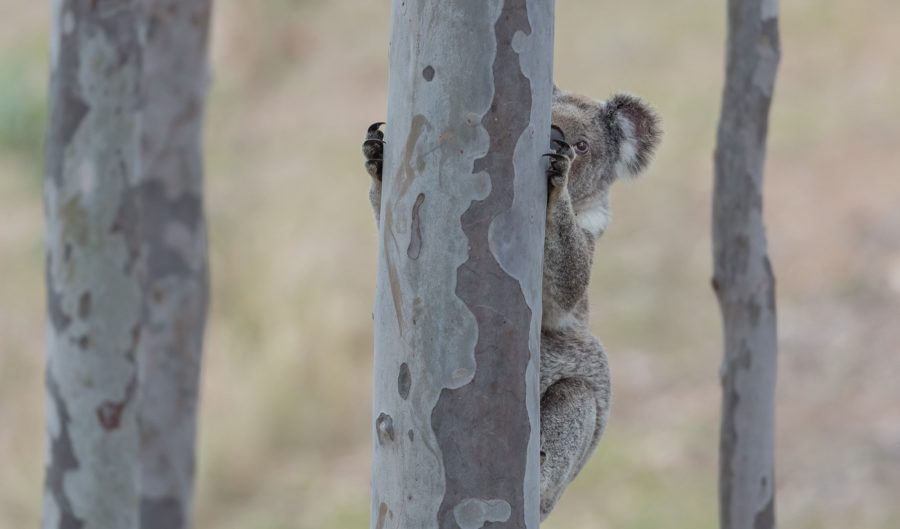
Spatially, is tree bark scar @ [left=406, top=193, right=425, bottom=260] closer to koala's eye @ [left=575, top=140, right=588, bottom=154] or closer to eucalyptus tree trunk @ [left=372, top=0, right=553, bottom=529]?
eucalyptus tree trunk @ [left=372, top=0, right=553, bottom=529]

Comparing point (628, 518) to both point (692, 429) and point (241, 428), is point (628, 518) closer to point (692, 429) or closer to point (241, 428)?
point (692, 429)

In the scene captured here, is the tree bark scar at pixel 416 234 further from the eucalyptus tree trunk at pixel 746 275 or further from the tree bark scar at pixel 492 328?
the eucalyptus tree trunk at pixel 746 275

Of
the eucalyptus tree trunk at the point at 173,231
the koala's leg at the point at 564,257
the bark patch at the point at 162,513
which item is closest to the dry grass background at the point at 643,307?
the bark patch at the point at 162,513

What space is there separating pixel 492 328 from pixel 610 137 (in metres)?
1.19

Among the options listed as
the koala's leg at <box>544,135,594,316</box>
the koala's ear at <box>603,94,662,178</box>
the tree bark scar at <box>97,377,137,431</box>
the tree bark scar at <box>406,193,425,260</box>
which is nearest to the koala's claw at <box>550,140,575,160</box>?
the koala's leg at <box>544,135,594,316</box>

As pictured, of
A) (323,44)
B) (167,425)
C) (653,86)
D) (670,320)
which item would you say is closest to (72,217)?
(167,425)

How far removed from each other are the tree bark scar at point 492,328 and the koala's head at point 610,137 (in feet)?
3.32

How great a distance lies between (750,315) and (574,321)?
0.64 m

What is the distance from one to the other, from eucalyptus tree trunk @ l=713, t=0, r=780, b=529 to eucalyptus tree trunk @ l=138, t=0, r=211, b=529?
101 inches

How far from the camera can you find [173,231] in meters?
5.24

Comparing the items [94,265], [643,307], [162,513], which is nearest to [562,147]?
[94,265]

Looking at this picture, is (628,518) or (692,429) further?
(692,429)

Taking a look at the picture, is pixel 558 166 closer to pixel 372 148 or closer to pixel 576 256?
pixel 372 148

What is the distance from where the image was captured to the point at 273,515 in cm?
705
